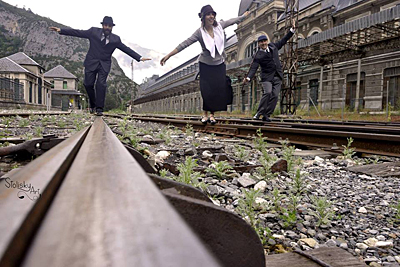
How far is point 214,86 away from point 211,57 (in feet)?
2.31

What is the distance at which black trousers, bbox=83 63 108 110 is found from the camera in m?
8.96

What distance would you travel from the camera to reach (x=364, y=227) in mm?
1638

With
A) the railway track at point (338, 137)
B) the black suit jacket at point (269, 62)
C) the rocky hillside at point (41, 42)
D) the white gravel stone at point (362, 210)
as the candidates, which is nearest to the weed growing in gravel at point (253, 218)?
the white gravel stone at point (362, 210)

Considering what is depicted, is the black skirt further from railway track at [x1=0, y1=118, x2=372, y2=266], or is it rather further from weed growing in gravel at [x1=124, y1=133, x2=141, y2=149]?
railway track at [x1=0, y1=118, x2=372, y2=266]

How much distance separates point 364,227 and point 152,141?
3.38m

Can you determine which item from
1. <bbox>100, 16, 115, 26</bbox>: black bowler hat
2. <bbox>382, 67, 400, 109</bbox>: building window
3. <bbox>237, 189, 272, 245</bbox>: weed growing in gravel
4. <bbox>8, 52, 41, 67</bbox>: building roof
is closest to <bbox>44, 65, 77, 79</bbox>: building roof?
<bbox>8, 52, 41, 67</bbox>: building roof

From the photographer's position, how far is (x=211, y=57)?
7.39 metres

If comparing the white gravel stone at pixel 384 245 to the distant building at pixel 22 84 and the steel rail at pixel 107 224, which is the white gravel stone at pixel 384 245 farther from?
the distant building at pixel 22 84

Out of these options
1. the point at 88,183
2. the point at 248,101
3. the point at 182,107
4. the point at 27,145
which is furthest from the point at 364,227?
the point at 182,107

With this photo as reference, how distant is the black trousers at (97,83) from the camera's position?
Result: 8.96m

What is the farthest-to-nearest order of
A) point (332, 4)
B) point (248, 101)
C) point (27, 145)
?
point (248, 101) → point (332, 4) → point (27, 145)

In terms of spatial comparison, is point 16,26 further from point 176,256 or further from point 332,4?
point 176,256

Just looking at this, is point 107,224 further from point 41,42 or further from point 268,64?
point 41,42

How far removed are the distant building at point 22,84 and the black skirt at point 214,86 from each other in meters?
25.9
